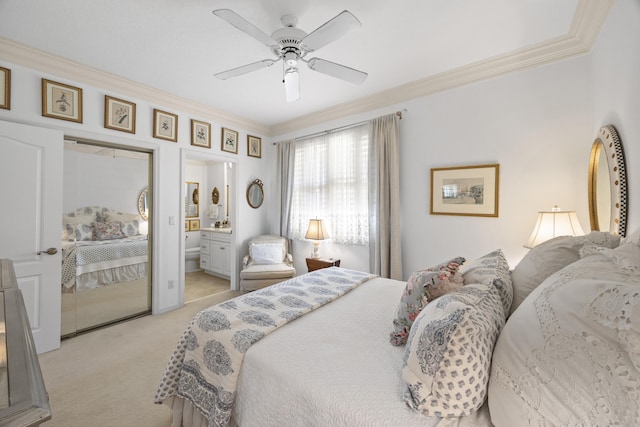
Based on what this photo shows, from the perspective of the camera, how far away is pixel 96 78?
2.73 meters

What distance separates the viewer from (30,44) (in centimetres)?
229

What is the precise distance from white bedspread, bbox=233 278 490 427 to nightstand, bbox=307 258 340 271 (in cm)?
197

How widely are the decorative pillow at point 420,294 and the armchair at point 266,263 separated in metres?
2.47

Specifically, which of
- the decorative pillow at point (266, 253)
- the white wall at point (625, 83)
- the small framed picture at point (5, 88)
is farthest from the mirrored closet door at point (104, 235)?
the white wall at point (625, 83)

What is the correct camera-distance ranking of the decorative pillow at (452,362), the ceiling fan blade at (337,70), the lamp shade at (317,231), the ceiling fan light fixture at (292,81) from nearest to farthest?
the decorative pillow at (452,362) < the ceiling fan blade at (337,70) < the ceiling fan light fixture at (292,81) < the lamp shade at (317,231)

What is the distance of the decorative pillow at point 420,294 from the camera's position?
131 centimetres

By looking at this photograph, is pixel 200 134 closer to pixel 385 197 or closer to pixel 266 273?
pixel 266 273

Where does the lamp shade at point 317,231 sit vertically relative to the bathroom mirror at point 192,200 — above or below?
below

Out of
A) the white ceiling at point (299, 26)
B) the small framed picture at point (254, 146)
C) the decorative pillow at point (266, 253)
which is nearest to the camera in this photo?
the white ceiling at point (299, 26)

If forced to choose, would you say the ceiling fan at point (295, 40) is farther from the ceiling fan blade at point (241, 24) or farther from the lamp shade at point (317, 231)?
the lamp shade at point (317, 231)

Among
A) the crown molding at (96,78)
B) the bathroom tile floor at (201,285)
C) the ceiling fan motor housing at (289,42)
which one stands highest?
the crown molding at (96,78)

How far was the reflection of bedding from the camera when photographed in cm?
273

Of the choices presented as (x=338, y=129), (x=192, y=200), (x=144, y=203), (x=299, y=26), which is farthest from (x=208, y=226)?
(x=299, y=26)

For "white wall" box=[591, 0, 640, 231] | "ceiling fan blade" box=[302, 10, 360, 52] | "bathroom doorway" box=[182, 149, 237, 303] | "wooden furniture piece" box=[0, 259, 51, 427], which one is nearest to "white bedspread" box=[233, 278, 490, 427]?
"wooden furniture piece" box=[0, 259, 51, 427]
